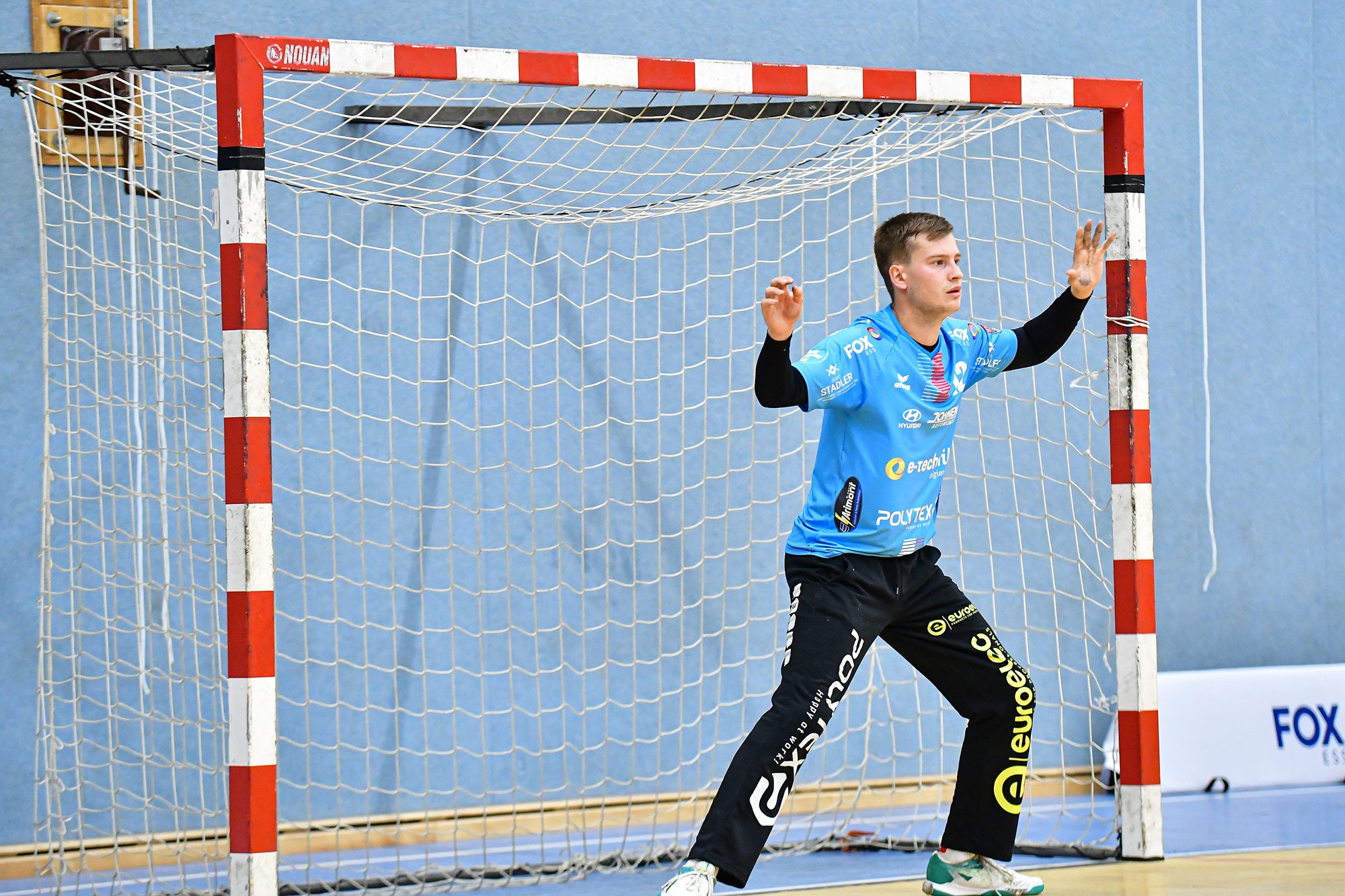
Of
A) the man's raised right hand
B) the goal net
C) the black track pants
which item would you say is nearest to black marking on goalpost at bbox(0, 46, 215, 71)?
the goal net

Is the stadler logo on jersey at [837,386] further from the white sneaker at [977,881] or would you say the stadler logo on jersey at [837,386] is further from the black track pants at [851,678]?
the white sneaker at [977,881]

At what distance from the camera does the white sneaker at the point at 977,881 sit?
388cm

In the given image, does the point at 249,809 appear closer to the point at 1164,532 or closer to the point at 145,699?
the point at 145,699

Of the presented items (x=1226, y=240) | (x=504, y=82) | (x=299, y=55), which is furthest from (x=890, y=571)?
(x=1226, y=240)

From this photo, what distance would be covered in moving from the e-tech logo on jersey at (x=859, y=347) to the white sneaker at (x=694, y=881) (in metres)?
1.26

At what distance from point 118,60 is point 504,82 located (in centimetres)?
104

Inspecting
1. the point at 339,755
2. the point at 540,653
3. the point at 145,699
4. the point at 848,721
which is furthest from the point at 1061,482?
the point at 145,699

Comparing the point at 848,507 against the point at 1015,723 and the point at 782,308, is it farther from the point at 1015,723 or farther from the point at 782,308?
the point at 1015,723

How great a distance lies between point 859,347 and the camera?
364cm

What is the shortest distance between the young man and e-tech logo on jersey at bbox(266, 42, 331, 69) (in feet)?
4.35

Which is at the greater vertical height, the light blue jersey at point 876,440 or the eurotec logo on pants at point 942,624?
the light blue jersey at point 876,440

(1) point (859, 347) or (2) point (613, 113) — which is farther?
(2) point (613, 113)

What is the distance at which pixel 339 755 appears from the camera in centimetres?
528

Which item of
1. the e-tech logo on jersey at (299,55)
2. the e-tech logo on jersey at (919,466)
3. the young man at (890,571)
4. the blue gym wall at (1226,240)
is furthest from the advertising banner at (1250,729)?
the e-tech logo on jersey at (299,55)
